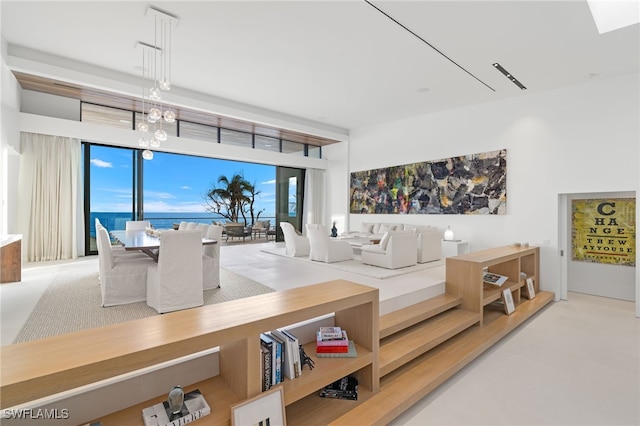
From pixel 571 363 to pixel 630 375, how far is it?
0.43 m

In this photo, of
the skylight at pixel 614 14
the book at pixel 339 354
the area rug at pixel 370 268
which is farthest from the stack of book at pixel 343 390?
the skylight at pixel 614 14

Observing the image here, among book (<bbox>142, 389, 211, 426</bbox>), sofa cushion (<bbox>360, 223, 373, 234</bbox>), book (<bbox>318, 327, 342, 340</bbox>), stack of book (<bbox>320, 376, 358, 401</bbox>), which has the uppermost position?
sofa cushion (<bbox>360, 223, 373, 234</bbox>)

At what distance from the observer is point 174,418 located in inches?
60.9

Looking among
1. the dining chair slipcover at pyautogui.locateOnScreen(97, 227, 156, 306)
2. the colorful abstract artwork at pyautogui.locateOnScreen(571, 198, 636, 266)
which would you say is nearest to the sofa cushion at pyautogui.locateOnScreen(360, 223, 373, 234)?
the colorful abstract artwork at pyautogui.locateOnScreen(571, 198, 636, 266)

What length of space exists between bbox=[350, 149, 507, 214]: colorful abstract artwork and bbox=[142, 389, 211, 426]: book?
6.26 meters

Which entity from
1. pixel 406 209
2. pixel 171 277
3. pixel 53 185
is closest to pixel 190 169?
pixel 53 185

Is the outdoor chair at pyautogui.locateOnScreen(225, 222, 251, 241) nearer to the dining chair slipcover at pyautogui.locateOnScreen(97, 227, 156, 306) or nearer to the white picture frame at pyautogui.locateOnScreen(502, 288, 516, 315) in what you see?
the dining chair slipcover at pyautogui.locateOnScreen(97, 227, 156, 306)

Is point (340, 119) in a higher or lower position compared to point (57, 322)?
higher

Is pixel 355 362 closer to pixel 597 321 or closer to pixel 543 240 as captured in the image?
pixel 597 321

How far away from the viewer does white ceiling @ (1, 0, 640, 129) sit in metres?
3.49

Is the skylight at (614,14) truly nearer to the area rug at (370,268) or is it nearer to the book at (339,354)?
the area rug at (370,268)

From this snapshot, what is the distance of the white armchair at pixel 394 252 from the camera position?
204 inches

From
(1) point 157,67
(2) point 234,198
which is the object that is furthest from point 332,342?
(2) point 234,198

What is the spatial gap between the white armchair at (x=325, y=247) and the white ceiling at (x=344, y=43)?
9.13ft
